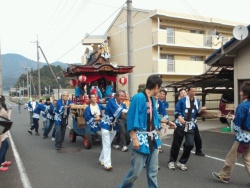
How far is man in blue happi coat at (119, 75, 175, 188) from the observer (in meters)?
4.07

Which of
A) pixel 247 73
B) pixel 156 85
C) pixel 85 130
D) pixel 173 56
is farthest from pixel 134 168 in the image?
pixel 173 56

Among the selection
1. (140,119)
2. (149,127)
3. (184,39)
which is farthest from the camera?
(184,39)

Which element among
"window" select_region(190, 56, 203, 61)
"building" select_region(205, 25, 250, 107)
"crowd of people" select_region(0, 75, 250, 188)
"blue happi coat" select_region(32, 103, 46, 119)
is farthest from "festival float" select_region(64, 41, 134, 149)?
"window" select_region(190, 56, 203, 61)

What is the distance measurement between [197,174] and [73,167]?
2.87 m

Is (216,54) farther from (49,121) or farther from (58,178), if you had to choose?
(58,178)

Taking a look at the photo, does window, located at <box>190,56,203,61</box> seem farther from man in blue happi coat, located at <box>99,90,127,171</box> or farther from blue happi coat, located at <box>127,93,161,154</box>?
blue happi coat, located at <box>127,93,161,154</box>

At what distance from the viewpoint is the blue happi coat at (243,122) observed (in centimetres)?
508

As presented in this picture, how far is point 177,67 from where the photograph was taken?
79.4 ft

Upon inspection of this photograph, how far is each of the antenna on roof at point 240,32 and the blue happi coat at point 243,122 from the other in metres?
5.37

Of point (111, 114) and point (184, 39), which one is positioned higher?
point (184, 39)

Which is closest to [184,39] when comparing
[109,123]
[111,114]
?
[111,114]

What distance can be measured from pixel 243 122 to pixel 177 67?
763 inches

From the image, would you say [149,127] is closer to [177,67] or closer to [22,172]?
[22,172]

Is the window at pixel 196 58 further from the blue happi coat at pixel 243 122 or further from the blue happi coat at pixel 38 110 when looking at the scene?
the blue happi coat at pixel 243 122
